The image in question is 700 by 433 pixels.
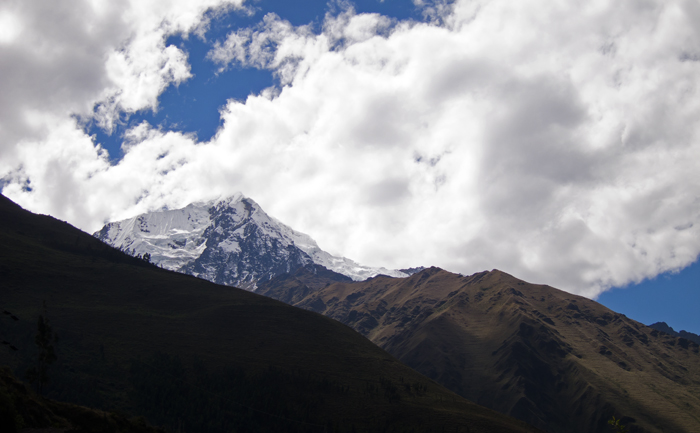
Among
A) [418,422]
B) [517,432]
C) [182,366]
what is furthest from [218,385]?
[517,432]

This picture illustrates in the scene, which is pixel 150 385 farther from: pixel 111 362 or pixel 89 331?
pixel 89 331

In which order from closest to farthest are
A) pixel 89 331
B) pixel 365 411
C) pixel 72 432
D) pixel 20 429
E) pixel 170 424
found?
pixel 20 429, pixel 72 432, pixel 170 424, pixel 365 411, pixel 89 331

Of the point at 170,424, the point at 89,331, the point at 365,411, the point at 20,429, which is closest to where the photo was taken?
the point at 20,429

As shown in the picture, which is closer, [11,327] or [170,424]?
[170,424]

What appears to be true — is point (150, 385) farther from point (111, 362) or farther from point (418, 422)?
point (418, 422)

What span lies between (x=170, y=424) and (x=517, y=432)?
115836 mm

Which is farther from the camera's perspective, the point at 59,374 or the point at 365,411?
the point at 365,411

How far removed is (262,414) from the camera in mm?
178875

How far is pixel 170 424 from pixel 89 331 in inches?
2378

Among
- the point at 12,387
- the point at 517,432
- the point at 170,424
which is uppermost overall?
the point at 517,432

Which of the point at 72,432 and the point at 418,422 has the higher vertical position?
the point at 418,422

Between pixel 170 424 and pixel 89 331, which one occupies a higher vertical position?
pixel 89 331

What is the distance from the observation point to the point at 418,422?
179m

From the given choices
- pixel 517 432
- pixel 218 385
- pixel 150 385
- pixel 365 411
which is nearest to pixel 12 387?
pixel 150 385
